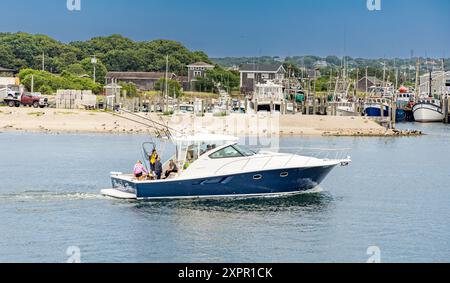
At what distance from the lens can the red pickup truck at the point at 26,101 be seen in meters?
83.8

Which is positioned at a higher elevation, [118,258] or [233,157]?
[233,157]

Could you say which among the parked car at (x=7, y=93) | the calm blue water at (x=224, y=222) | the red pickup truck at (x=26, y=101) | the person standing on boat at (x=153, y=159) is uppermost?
the parked car at (x=7, y=93)

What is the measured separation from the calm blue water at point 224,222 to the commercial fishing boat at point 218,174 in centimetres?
48

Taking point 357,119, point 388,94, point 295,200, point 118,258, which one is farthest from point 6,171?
point 388,94

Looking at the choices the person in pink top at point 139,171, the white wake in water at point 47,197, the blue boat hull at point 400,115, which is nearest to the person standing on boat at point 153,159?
the person in pink top at point 139,171

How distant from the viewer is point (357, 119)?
8694cm

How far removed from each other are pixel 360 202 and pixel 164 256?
462 inches

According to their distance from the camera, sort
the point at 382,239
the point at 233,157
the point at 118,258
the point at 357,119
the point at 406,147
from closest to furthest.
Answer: the point at 118,258 < the point at 382,239 < the point at 233,157 < the point at 406,147 < the point at 357,119

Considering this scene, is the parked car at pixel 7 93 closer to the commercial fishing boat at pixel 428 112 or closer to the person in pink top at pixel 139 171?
the commercial fishing boat at pixel 428 112

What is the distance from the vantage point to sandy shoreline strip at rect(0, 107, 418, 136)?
243 feet

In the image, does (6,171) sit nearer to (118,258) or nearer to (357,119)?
(118,258)

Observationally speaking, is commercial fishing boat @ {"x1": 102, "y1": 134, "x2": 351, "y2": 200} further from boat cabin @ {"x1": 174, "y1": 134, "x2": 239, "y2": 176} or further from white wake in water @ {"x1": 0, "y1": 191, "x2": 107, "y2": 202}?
white wake in water @ {"x1": 0, "y1": 191, "x2": 107, "y2": 202}

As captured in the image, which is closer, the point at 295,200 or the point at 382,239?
the point at 382,239

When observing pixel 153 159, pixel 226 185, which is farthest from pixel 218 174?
pixel 153 159
